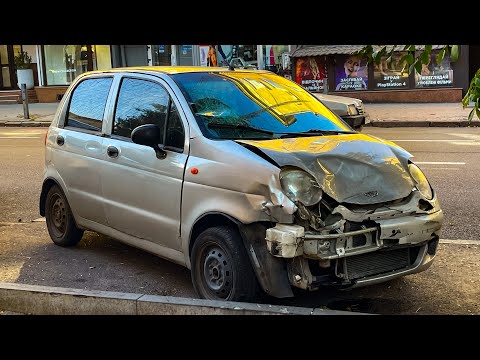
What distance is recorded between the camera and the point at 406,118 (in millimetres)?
17969

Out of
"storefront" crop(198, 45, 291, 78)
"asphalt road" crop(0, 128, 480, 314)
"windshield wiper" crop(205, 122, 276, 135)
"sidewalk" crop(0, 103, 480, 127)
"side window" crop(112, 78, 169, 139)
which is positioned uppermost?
"storefront" crop(198, 45, 291, 78)

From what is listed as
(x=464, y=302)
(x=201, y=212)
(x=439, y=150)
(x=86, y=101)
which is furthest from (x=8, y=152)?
(x=464, y=302)

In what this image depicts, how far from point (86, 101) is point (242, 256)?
9.14ft

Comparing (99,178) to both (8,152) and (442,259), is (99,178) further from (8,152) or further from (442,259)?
(8,152)

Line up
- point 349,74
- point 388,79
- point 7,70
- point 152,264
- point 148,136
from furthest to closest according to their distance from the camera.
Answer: point 7,70 → point 349,74 → point 388,79 → point 152,264 → point 148,136

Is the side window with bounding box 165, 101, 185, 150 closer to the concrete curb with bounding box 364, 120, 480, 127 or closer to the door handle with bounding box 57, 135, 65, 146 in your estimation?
the door handle with bounding box 57, 135, 65, 146

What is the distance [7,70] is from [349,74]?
17.6 metres

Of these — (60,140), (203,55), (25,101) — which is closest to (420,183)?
(60,140)

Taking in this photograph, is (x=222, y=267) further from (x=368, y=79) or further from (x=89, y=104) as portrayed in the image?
(x=368, y=79)

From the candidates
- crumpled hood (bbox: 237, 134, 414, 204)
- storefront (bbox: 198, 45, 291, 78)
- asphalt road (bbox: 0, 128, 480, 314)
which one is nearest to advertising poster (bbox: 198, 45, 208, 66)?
storefront (bbox: 198, 45, 291, 78)

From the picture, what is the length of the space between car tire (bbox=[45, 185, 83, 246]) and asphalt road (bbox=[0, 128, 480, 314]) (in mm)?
106

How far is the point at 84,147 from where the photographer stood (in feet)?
19.3

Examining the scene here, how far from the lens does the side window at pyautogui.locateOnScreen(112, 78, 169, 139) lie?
5.20m

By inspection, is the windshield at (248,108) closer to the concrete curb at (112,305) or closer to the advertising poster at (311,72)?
the concrete curb at (112,305)
